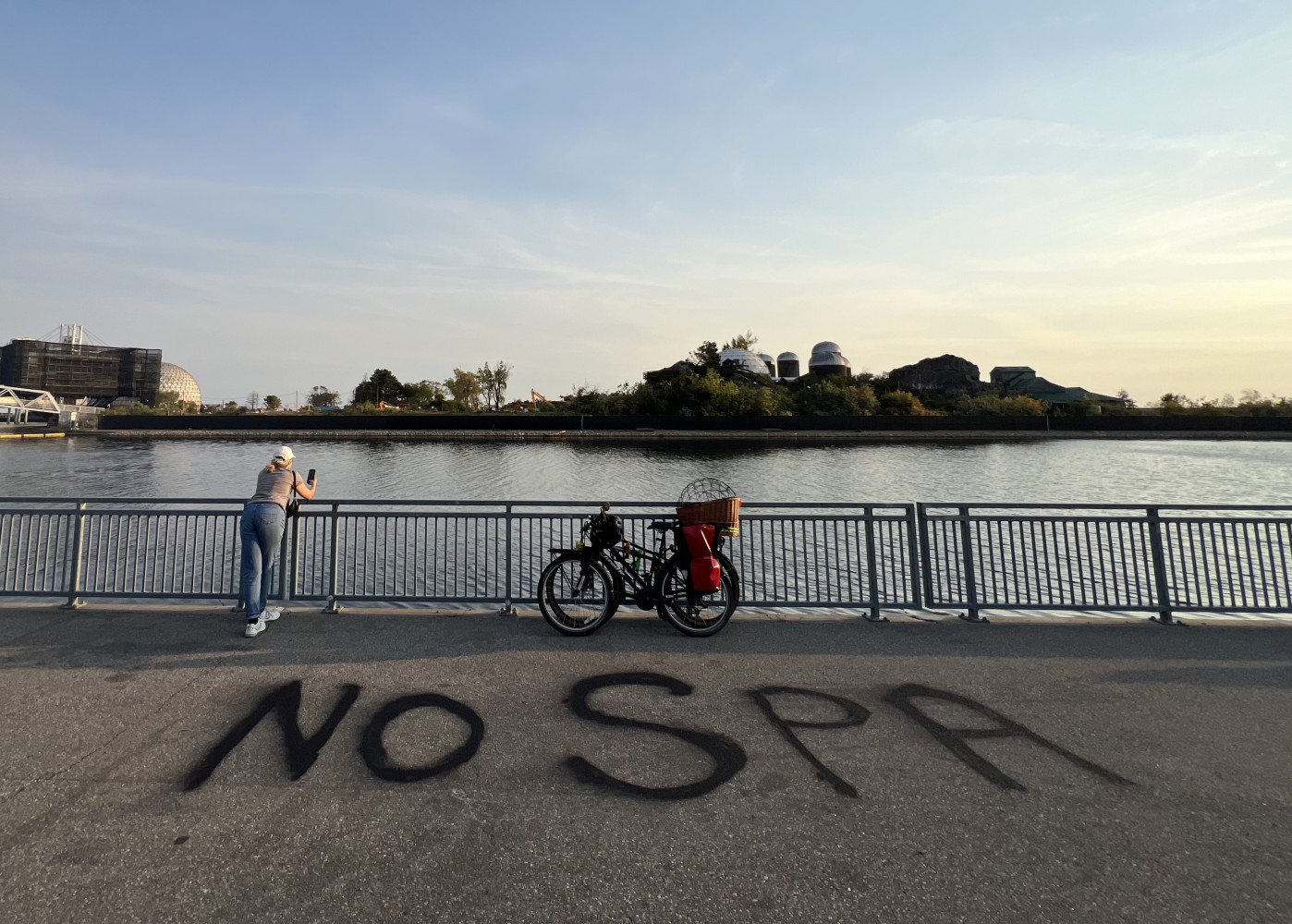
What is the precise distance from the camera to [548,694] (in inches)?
197

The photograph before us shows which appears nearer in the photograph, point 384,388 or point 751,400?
point 751,400

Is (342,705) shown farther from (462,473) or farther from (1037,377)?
(1037,377)

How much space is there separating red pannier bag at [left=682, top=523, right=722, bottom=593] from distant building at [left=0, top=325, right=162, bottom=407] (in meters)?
194

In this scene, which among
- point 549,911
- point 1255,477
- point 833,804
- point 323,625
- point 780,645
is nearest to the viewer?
point 549,911

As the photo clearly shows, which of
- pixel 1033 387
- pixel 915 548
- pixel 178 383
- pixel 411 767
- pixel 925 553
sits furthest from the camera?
pixel 178 383


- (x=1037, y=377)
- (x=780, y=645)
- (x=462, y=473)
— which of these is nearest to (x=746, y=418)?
(x=462, y=473)

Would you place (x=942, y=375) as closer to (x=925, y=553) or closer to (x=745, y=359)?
(x=745, y=359)

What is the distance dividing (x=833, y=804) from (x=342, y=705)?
361 cm

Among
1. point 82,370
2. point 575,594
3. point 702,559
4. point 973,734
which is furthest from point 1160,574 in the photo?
point 82,370

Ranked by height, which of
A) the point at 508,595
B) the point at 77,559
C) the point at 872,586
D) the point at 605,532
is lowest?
the point at 508,595

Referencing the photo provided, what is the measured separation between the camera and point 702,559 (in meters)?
6.38

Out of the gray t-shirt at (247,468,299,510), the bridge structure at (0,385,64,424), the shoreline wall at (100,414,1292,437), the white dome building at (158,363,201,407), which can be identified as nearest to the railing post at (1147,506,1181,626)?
the gray t-shirt at (247,468,299,510)

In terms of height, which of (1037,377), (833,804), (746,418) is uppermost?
(1037,377)

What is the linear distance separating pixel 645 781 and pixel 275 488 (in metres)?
5.25
